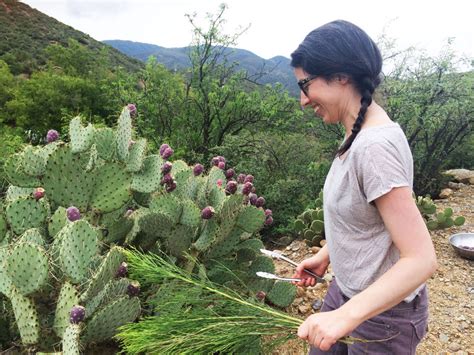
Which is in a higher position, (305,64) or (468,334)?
(305,64)

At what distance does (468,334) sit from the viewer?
2.91 metres

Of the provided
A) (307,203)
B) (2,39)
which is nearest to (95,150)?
(307,203)

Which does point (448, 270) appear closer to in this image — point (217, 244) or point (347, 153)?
point (217, 244)

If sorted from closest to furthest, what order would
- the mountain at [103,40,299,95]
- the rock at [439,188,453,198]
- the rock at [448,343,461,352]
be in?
the rock at [448,343,461,352] → the rock at [439,188,453,198] → the mountain at [103,40,299,95]

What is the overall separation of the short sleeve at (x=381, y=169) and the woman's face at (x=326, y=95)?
0.22 meters

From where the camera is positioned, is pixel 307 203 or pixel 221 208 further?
pixel 307 203

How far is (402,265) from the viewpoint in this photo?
37.3 inches

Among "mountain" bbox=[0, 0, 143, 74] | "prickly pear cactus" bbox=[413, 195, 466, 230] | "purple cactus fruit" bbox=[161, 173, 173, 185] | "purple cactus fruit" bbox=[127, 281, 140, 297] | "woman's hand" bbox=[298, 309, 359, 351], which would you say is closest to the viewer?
"woman's hand" bbox=[298, 309, 359, 351]

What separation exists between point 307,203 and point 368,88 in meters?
5.27

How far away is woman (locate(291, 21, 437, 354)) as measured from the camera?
950 mm

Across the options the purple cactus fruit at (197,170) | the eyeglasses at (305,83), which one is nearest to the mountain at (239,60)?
the eyeglasses at (305,83)

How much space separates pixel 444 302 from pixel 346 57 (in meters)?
2.90

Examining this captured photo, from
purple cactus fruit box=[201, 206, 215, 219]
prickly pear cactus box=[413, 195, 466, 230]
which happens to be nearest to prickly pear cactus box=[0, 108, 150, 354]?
purple cactus fruit box=[201, 206, 215, 219]

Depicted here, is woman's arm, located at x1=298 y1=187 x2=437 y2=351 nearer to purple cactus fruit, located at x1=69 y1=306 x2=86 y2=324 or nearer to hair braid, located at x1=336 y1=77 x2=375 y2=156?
hair braid, located at x1=336 y1=77 x2=375 y2=156
